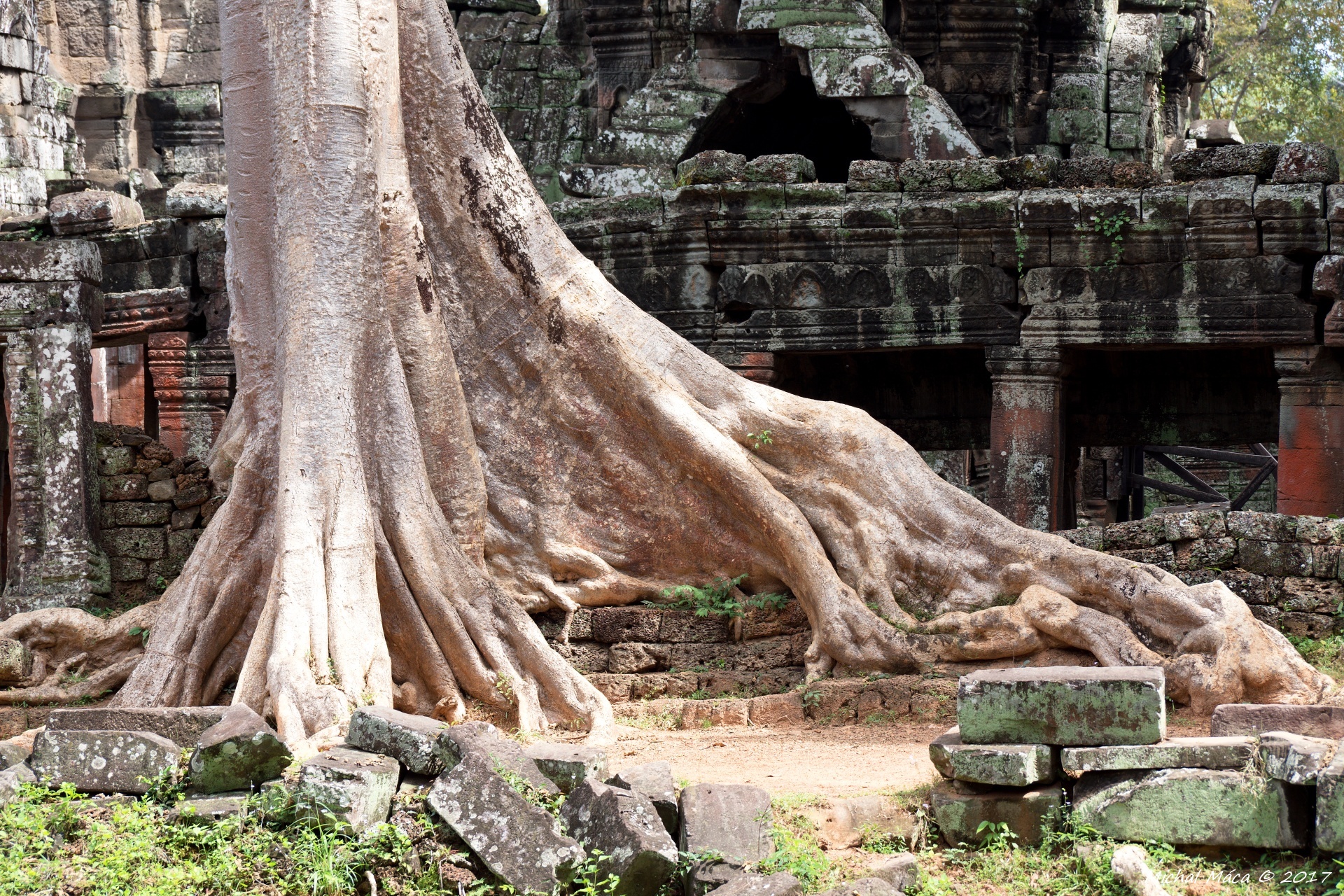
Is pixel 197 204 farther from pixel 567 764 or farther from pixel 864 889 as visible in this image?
pixel 864 889

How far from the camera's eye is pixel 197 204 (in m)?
11.4

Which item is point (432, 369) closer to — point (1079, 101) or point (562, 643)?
point (562, 643)

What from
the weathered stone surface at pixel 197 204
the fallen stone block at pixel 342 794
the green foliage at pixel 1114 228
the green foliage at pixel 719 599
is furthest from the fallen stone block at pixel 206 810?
the weathered stone surface at pixel 197 204

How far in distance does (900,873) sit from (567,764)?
0.97m

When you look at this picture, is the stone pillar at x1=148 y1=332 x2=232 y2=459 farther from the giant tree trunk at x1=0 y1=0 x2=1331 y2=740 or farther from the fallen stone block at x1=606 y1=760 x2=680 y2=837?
the fallen stone block at x1=606 y1=760 x2=680 y2=837

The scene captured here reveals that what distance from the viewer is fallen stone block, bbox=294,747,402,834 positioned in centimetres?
436

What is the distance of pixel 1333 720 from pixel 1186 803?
67 cm

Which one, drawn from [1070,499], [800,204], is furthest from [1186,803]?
[1070,499]

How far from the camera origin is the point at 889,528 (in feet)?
23.0

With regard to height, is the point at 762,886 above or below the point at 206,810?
below

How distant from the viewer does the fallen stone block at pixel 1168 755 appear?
4480 mm

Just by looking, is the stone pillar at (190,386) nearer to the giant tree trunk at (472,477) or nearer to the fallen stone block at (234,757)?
the giant tree trunk at (472,477)

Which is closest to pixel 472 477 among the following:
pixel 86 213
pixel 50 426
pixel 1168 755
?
pixel 50 426

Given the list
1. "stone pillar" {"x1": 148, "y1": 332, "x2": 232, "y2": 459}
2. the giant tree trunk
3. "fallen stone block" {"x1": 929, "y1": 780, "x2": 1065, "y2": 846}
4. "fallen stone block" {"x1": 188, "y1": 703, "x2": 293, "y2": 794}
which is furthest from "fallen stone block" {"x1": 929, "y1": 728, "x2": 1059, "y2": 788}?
"stone pillar" {"x1": 148, "y1": 332, "x2": 232, "y2": 459}
